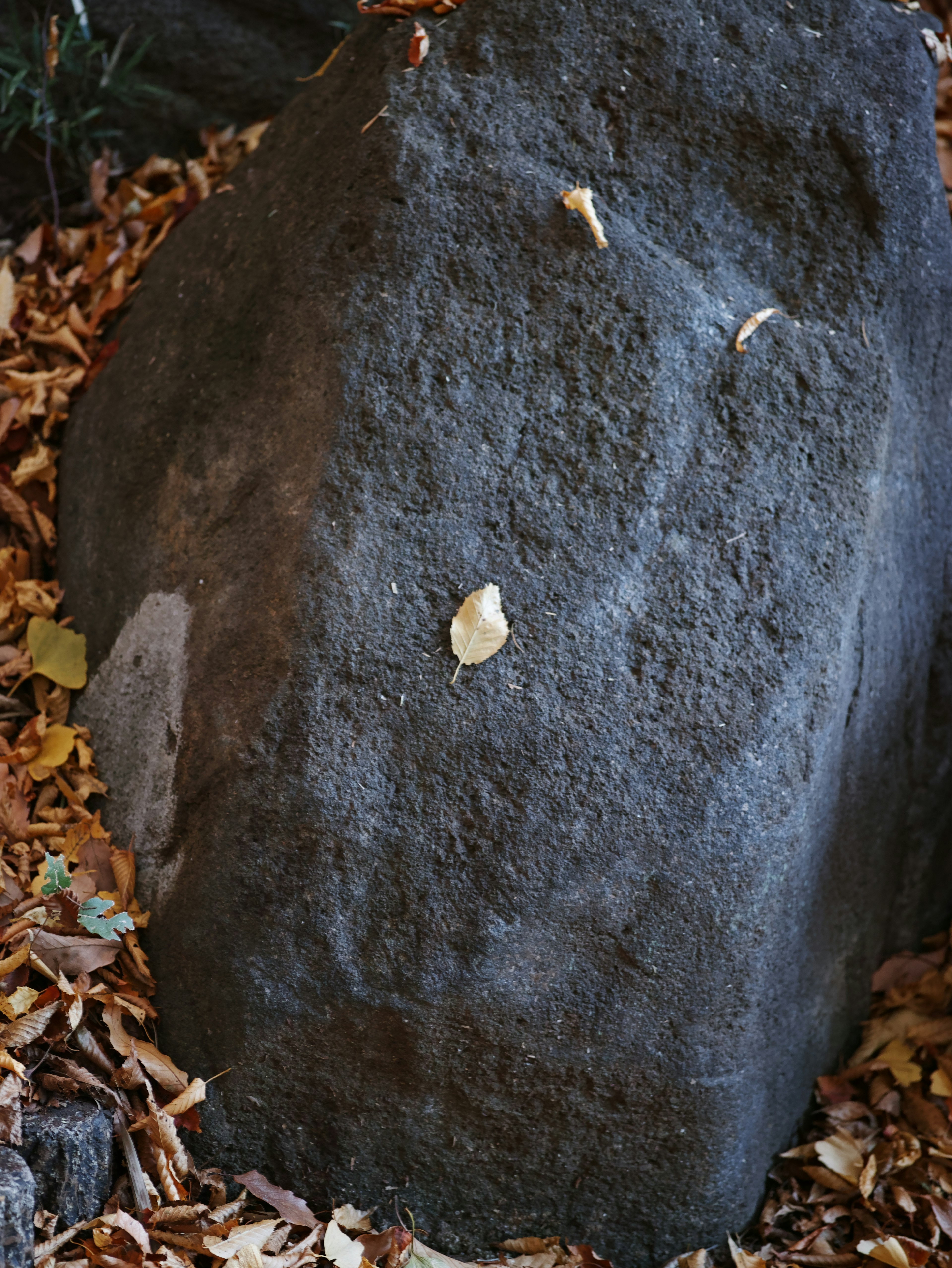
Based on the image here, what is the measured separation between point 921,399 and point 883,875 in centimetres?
115

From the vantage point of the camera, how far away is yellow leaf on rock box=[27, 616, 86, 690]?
7.00ft

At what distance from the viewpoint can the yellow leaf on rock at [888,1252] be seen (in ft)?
6.31

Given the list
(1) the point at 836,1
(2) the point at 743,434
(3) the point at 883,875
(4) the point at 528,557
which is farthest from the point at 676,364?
(3) the point at 883,875

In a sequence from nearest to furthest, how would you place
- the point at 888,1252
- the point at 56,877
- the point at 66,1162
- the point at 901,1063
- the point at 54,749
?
1. the point at 66,1162
2. the point at 56,877
3. the point at 888,1252
4. the point at 54,749
5. the point at 901,1063

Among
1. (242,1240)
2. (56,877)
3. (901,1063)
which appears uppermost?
(56,877)

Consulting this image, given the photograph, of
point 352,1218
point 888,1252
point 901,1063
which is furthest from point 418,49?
point 888,1252

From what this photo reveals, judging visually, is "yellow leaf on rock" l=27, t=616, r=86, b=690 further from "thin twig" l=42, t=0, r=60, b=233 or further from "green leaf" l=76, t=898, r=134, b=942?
"thin twig" l=42, t=0, r=60, b=233

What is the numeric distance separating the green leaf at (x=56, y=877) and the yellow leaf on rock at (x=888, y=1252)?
1783 millimetres

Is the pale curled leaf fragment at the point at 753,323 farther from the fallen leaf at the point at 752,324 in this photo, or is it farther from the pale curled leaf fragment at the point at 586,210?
the pale curled leaf fragment at the point at 586,210

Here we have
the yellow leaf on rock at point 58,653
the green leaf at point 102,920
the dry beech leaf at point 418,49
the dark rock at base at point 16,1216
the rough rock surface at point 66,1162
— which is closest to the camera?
the dark rock at base at point 16,1216

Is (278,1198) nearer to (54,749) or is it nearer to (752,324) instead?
(54,749)

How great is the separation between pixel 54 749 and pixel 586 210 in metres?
1.62

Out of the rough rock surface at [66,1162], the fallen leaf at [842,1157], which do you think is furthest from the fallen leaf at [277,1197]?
the fallen leaf at [842,1157]

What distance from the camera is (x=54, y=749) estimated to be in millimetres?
2068
